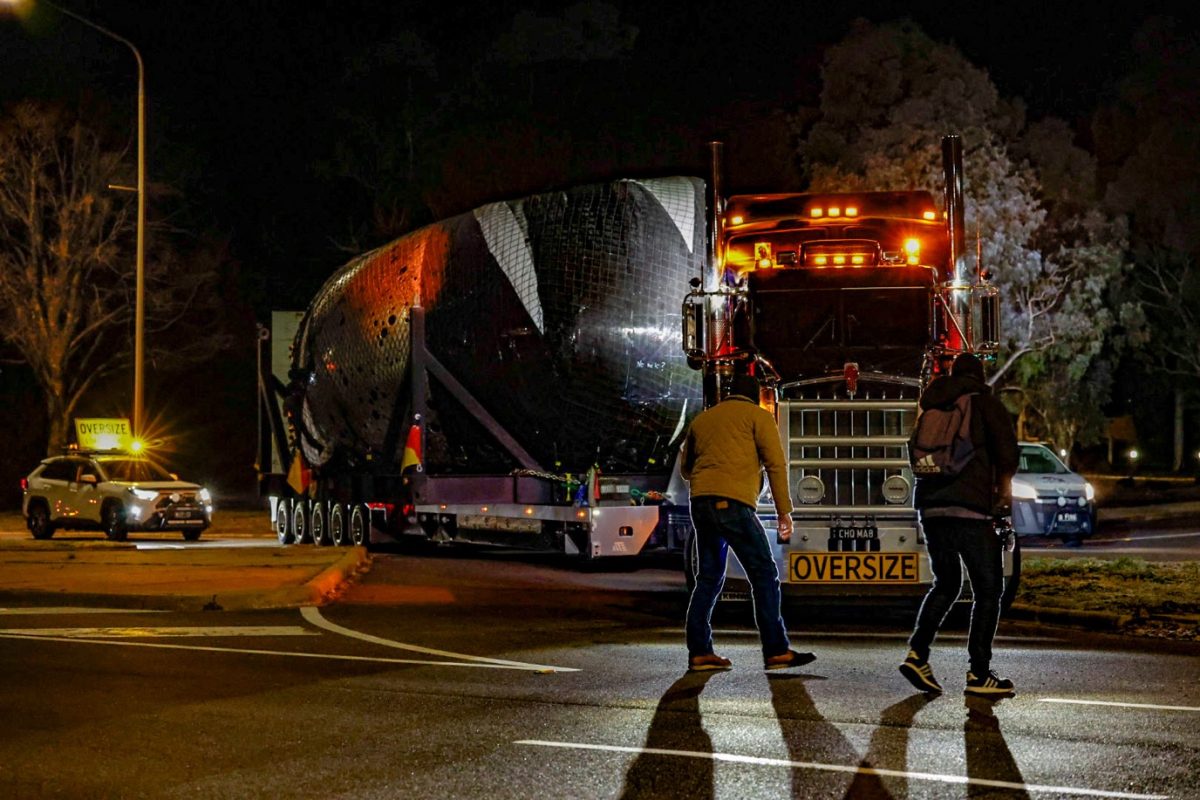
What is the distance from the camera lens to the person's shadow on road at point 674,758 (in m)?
6.47

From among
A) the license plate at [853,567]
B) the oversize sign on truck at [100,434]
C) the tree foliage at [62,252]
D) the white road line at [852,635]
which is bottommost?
the white road line at [852,635]

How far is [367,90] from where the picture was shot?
49281 mm

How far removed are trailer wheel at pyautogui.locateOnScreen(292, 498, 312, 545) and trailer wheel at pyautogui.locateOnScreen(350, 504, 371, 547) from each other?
1.79 meters

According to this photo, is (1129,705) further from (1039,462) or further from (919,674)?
(1039,462)

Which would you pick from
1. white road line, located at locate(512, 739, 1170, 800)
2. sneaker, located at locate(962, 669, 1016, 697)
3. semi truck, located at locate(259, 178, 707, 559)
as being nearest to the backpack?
sneaker, located at locate(962, 669, 1016, 697)

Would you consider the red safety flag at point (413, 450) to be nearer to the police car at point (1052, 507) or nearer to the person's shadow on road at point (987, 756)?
the police car at point (1052, 507)

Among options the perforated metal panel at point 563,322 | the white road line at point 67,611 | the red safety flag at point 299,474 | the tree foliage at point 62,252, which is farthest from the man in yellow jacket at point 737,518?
the tree foliage at point 62,252

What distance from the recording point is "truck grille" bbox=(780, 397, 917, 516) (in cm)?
1252

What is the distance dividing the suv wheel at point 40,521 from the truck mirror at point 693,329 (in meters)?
18.6

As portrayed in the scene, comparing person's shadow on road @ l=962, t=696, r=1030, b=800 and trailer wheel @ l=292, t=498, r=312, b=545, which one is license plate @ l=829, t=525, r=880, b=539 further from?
trailer wheel @ l=292, t=498, r=312, b=545

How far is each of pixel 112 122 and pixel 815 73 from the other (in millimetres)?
18326

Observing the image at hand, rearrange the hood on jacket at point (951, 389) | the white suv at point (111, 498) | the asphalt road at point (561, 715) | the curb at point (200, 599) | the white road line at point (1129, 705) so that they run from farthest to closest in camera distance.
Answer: the white suv at point (111, 498), the curb at point (200, 599), the hood on jacket at point (951, 389), the white road line at point (1129, 705), the asphalt road at point (561, 715)

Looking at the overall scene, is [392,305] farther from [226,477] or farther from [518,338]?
[226,477]

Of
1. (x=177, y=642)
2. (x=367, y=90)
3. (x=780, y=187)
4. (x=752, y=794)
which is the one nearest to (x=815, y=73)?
(x=780, y=187)
